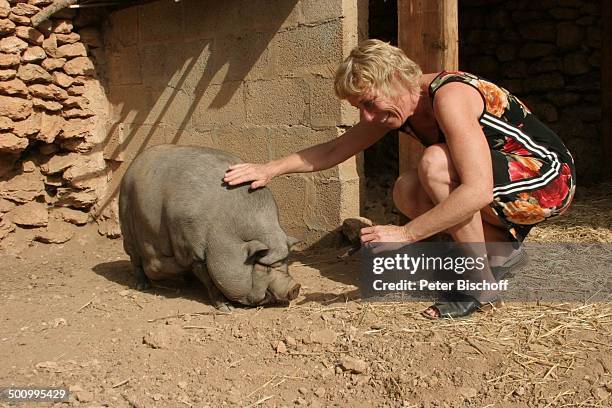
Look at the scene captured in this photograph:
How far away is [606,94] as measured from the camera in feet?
22.8

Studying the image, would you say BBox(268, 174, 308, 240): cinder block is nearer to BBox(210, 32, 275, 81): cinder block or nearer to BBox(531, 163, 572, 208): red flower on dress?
BBox(210, 32, 275, 81): cinder block

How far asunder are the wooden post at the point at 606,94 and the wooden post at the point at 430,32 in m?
3.80

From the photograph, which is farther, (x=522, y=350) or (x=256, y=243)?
(x=256, y=243)

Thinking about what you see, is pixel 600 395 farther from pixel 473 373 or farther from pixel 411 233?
pixel 411 233

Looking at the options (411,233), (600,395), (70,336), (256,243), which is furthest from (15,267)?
(600,395)

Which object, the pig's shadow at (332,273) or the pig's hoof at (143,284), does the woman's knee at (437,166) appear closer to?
the pig's shadow at (332,273)

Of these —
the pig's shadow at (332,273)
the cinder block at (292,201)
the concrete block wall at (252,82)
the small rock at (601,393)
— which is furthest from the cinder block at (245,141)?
the small rock at (601,393)

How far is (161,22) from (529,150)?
3.55 metres

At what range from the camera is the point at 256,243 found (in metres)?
3.44

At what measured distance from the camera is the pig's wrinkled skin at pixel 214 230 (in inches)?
137

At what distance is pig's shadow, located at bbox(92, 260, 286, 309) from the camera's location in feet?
12.8

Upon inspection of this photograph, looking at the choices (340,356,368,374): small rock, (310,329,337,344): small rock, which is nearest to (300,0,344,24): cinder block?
(310,329,337,344): small rock

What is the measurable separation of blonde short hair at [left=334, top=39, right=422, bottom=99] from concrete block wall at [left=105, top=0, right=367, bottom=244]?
1.52 metres

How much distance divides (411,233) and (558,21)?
5377mm
